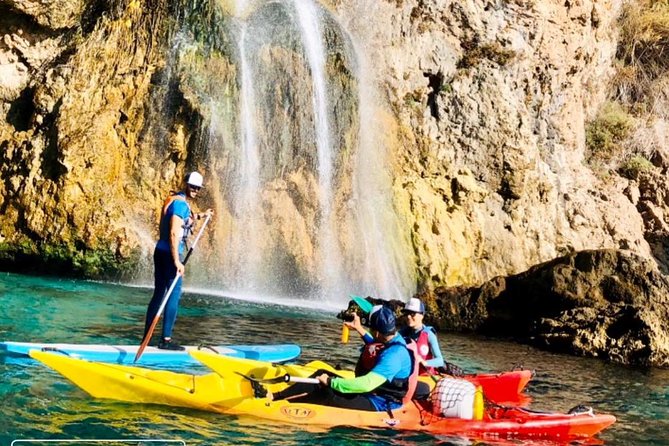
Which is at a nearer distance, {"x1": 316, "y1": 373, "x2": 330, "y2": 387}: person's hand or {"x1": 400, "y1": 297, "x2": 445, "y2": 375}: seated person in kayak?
{"x1": 316, "y1": 373, "x2": 330, "y2": 387}: person's hand

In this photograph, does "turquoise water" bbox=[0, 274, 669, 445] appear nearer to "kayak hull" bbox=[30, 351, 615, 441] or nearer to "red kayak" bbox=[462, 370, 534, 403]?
"kayak hull" bbox=[30, 351, 615, 441]

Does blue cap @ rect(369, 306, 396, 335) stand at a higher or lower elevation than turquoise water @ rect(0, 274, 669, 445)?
higher

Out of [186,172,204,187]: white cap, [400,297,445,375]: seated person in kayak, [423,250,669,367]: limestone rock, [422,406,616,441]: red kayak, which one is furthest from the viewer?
[423,250,669,367]: limestone rock

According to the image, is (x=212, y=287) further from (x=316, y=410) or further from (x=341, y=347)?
(x=316, y=410)

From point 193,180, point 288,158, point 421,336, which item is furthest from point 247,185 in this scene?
point 421,336

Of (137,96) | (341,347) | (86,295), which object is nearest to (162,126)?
(137,96)

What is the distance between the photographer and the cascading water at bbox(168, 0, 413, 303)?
17.0 metres

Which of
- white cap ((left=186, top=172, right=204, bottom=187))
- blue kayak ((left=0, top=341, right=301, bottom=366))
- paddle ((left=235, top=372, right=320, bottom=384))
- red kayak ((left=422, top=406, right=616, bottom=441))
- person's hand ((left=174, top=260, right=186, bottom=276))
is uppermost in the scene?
white cap ((left=186, top=172, right=204, bottom=187))

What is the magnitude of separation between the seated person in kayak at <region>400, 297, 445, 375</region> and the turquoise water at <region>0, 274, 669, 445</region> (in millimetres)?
1287

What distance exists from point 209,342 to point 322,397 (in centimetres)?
369

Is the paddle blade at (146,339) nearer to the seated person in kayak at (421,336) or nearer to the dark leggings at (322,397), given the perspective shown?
the dark leggings at (322,397)

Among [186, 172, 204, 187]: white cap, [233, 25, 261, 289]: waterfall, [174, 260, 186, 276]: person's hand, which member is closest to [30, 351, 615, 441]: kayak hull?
[174, 260, 186, 276]: person's hand

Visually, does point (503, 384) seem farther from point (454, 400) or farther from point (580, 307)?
point (580, 307)

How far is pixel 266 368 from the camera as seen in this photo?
6773 millimetres
